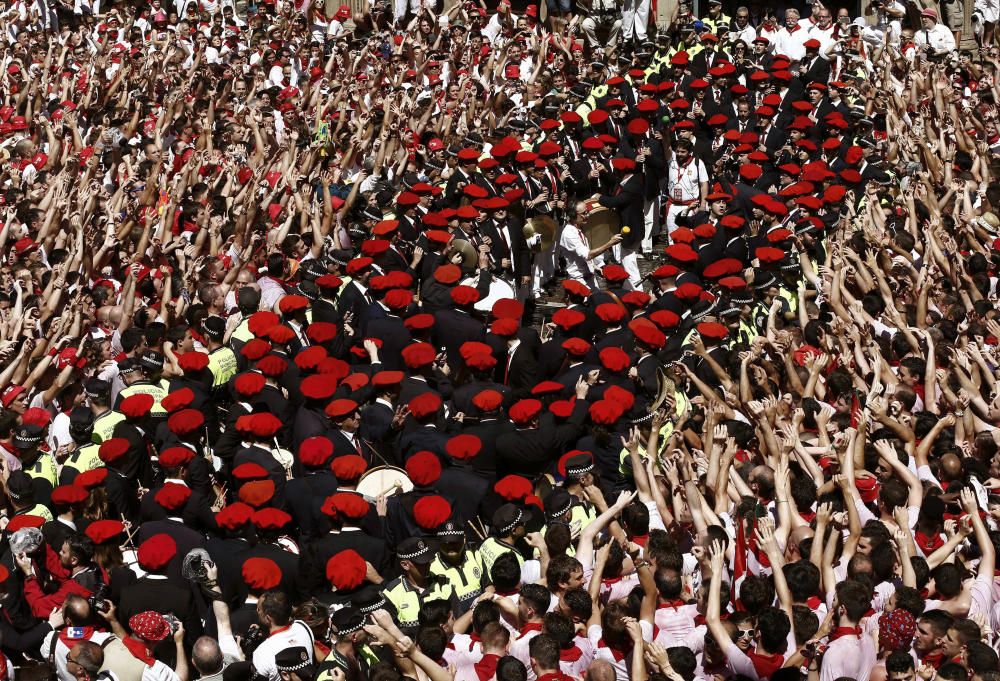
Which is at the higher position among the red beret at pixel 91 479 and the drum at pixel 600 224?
the drum at pixel 600 224

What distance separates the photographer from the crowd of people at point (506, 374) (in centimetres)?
638

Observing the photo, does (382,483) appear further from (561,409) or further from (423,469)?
(561,409)

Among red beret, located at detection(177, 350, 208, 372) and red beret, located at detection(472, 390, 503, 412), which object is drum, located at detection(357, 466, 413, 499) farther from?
red beret, located at detection(177, 350, 208, 372)

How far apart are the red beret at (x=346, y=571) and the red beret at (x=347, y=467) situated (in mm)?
814

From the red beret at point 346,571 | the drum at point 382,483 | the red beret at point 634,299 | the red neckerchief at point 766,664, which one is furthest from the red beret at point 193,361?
the red neckerchief at point 766,664

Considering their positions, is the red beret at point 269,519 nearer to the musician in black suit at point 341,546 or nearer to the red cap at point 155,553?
the musician in black suit at point 341,546

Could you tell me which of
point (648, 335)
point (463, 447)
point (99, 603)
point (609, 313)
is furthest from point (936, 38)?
point (99, 603)

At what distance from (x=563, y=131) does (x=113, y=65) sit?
801 cm

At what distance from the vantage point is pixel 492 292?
11609 millimetres

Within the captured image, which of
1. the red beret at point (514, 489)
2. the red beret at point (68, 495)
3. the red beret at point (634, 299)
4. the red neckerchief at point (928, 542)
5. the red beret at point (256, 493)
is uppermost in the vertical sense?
the red beret at point (634, 299)

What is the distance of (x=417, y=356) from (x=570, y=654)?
395 cm

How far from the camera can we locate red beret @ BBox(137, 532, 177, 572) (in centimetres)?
713

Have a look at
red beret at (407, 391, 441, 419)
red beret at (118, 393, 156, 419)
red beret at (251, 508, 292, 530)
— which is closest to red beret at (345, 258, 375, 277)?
red beret at (407, 391, 441, 419)

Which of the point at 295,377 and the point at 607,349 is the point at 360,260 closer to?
the point at 295,377
